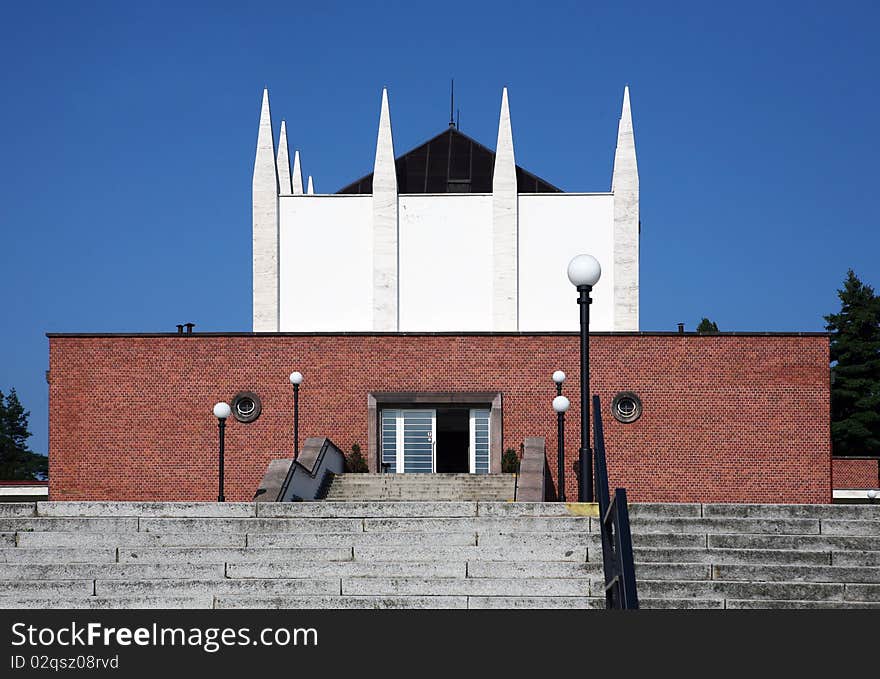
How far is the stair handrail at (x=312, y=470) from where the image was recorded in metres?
21.7

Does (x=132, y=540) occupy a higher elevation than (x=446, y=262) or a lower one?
lower

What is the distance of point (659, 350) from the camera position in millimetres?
27859

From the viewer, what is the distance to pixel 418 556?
463 inches

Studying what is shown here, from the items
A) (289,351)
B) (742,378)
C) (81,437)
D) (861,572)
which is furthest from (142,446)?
(861,572)

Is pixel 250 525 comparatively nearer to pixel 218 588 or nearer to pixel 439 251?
pixel 218 588

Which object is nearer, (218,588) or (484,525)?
(218,588)

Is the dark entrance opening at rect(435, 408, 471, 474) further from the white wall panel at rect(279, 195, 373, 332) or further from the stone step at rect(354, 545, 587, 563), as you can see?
the stone step at rect(354, 545, 587, 563)

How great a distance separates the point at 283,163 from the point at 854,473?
2517cm

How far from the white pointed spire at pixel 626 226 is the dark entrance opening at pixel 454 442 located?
14.5 m

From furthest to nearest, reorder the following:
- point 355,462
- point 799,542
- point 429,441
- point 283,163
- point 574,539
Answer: point 283,163 < point 429,441 < point 355,462 < point 574,539 < point 799,542

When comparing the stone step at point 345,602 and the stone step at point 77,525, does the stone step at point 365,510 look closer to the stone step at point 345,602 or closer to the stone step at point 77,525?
the stone step at point 77,525

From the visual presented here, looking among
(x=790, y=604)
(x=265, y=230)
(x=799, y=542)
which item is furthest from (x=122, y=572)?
(x=265, y=230)

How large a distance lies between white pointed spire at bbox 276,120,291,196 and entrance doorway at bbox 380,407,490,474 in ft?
65.7

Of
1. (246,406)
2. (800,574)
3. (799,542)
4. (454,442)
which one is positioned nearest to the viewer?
(800,574)
